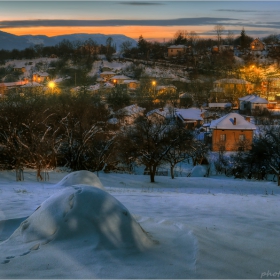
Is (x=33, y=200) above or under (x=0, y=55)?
under

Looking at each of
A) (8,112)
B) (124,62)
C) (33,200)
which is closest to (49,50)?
(124,62)

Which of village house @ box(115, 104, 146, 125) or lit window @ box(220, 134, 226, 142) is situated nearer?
lit window @ box(220, 134, 226, 142)

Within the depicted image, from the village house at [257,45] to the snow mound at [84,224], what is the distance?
10752 cm

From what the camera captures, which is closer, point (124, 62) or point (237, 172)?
point (237, 172)

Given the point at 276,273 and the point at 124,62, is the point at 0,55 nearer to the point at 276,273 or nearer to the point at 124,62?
the point at 124,62

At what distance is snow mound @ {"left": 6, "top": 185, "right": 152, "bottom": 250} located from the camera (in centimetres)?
484

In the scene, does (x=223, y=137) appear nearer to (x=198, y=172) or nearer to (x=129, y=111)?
(x=198, y=172)

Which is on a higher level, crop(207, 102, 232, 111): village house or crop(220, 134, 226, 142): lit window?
crop(207, 102, 232, 111): village house

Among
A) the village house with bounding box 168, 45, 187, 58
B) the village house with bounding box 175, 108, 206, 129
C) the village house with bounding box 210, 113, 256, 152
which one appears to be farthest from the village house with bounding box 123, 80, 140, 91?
the village house with bounding box 210, 113, 256, 152

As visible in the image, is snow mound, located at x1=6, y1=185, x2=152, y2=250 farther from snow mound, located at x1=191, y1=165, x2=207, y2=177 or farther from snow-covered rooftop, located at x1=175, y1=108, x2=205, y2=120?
snow-covered rooftop, located at x1=175, y1=108, x2=205, y2=120

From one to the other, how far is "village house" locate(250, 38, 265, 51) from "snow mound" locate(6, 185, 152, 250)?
353 ft

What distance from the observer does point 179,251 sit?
4961 millimetres

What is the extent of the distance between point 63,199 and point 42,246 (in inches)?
25.8

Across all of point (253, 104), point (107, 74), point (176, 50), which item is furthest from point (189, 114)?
point (176, 50)
